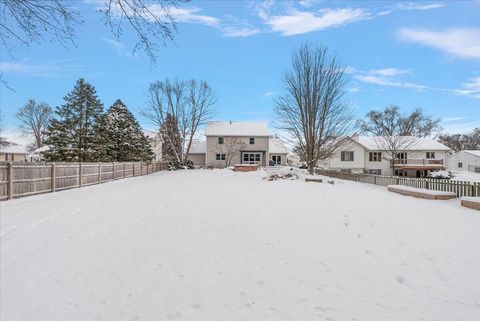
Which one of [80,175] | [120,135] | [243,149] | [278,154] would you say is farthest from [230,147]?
[80,175]

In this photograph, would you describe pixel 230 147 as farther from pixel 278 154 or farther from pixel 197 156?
pixel 278 154

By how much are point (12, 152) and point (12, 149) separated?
4.08 ft

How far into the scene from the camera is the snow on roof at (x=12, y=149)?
181ft

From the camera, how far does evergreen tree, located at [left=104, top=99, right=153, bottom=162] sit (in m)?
30.1

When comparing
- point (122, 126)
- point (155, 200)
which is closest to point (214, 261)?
point (155, 200)

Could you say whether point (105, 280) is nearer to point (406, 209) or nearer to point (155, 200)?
point (155, 200)

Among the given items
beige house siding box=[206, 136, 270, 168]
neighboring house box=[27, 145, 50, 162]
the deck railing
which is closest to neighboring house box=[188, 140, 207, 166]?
beige house siding box=[206, 136, 270, 168]

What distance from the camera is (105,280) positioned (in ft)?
14.1

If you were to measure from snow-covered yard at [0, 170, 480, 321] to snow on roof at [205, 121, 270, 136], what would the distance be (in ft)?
120

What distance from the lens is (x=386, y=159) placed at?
47.2 metres

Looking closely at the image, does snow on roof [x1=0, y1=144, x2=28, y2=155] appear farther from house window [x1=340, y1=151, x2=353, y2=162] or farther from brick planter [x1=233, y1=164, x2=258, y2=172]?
house window [x1=340, y1=151, x2=353, y2=162]

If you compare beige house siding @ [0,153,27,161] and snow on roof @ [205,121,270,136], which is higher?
snow on roof @ [205,121,270,136]

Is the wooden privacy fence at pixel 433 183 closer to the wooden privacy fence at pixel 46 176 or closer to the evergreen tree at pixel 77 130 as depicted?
the wooden privacy fence at pixel 46 176

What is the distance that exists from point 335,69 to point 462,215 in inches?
681
